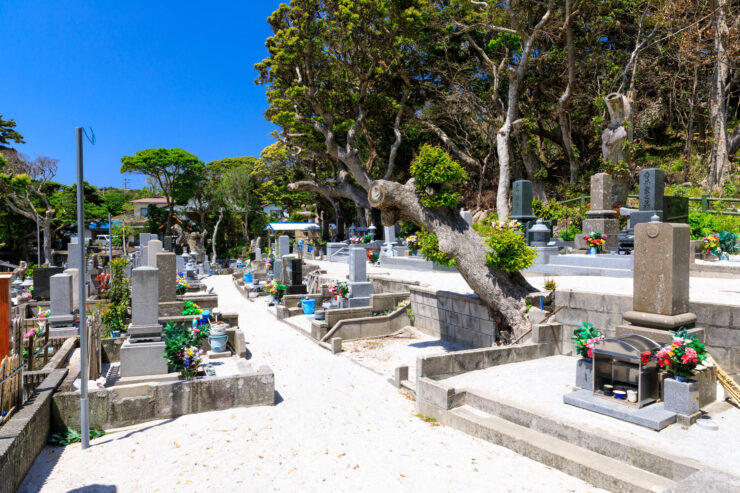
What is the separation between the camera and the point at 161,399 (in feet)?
23.9

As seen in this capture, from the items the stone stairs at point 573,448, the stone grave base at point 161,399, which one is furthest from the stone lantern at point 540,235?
the stone grave base at point 161,399

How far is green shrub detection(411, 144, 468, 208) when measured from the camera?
1030 cm

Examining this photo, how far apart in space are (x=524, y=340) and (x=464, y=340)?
89.7 inches

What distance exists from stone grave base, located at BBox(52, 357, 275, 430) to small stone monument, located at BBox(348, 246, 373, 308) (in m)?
7.11

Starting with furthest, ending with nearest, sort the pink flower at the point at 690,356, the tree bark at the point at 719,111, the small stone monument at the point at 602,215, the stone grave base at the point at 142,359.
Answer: the tree bark at the point at 719,111 < the small stone monument at the point at 602,215 < the stone grave base at the point at 142,359 < the pink flower at the point at 690,356

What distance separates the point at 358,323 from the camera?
13.5m

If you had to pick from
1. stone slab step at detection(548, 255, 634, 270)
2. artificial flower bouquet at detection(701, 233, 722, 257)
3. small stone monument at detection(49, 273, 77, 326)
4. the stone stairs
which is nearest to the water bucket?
small stone monument at detection(49, 273, 77, 326)

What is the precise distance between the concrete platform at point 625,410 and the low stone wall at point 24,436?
6.77 meters

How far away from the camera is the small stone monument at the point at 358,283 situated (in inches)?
601

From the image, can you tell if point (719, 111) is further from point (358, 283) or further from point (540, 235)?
point (358, 283)

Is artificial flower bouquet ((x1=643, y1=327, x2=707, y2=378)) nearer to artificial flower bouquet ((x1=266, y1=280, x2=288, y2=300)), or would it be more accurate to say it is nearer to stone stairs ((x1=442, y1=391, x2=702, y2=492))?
stone stairs ((x1=442, y1=391, x2=702, y2=492))

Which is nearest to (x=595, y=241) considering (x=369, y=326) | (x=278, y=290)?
(x=369, y=326)

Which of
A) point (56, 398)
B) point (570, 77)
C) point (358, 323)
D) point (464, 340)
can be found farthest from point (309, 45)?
point (56, 398)

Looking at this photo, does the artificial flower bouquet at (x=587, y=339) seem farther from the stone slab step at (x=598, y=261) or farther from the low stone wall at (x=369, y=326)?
the stone slab step at (x=598, y=261)
